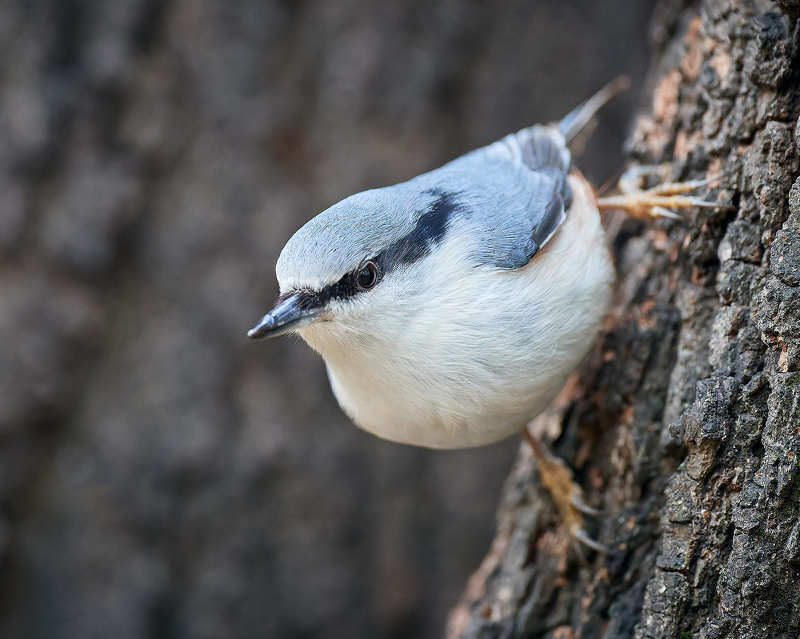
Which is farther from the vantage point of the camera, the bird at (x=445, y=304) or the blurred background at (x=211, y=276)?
the blurred background at (x=211, y=276)

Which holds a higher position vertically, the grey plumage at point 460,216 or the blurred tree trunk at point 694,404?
the grey plumage at point 460,216

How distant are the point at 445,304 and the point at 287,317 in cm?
40

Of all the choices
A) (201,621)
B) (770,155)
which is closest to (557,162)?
(770,155)

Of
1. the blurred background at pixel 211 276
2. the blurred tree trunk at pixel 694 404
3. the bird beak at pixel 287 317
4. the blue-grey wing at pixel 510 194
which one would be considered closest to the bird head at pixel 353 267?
the bird beak at pixel 287 317

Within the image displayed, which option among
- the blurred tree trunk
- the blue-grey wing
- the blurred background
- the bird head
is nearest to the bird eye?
the bird head

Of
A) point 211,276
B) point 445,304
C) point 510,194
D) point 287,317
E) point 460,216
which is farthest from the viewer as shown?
point 211,276

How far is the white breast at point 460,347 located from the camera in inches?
82.2

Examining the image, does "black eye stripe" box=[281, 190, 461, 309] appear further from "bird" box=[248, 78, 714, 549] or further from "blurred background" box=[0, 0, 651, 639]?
"blurred background" box=[0, 0, 651, 639]

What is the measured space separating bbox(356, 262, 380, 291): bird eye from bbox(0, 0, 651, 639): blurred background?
6.29 feet

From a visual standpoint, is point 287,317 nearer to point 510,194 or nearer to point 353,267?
point 353,267

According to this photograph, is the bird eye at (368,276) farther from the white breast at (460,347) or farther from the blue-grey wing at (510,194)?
the blue-grey wing at (510,194)

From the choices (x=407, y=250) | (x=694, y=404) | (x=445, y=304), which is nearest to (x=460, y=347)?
(x=445, y=304)

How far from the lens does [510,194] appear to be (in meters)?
2.45

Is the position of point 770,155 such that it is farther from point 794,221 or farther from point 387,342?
point 387,342
